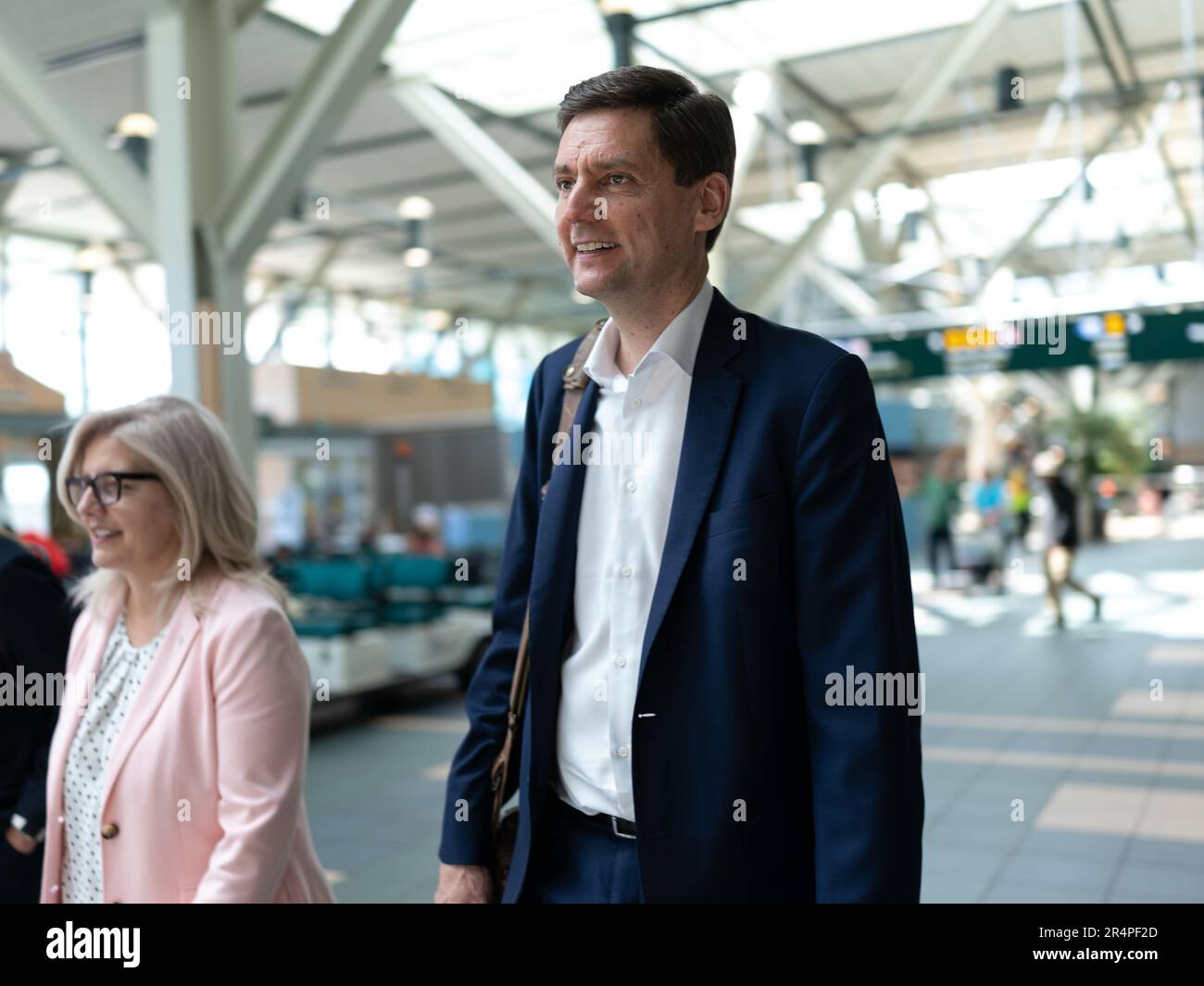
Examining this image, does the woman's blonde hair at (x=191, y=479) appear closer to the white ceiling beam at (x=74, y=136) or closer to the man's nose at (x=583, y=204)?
the man's nose at (x=583, y=204)

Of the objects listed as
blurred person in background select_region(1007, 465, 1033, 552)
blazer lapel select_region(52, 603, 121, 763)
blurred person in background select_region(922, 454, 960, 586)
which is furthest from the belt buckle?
blurred person in background select_region(1007, 465, 1033, 552)

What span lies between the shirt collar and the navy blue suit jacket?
0.33ft

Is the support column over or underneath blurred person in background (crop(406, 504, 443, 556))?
over

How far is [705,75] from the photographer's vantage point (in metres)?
13.6

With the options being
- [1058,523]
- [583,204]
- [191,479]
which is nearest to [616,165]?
[583,204]

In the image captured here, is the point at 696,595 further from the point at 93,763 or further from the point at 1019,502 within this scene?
the point at 1019,502

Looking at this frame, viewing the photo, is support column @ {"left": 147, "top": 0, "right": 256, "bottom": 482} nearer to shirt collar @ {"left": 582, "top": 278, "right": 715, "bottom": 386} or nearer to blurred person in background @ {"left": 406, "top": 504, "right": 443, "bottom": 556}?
shirt collar @ {"left": 582, "top": 278, "right": 715, "bottom": 386}

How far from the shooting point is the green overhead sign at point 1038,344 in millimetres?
11406

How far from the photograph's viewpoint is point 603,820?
1.82 meters

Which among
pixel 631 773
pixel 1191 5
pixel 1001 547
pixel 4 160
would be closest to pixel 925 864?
pixel 631 773

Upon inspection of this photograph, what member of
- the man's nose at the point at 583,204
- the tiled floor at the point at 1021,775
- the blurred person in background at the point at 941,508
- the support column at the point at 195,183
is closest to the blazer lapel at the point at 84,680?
the man's nose at the point at 583,204

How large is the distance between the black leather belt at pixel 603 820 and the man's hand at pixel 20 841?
1524 millimetres

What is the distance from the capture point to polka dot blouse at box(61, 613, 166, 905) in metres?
2.27

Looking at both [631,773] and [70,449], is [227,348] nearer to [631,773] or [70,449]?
[70,449]
